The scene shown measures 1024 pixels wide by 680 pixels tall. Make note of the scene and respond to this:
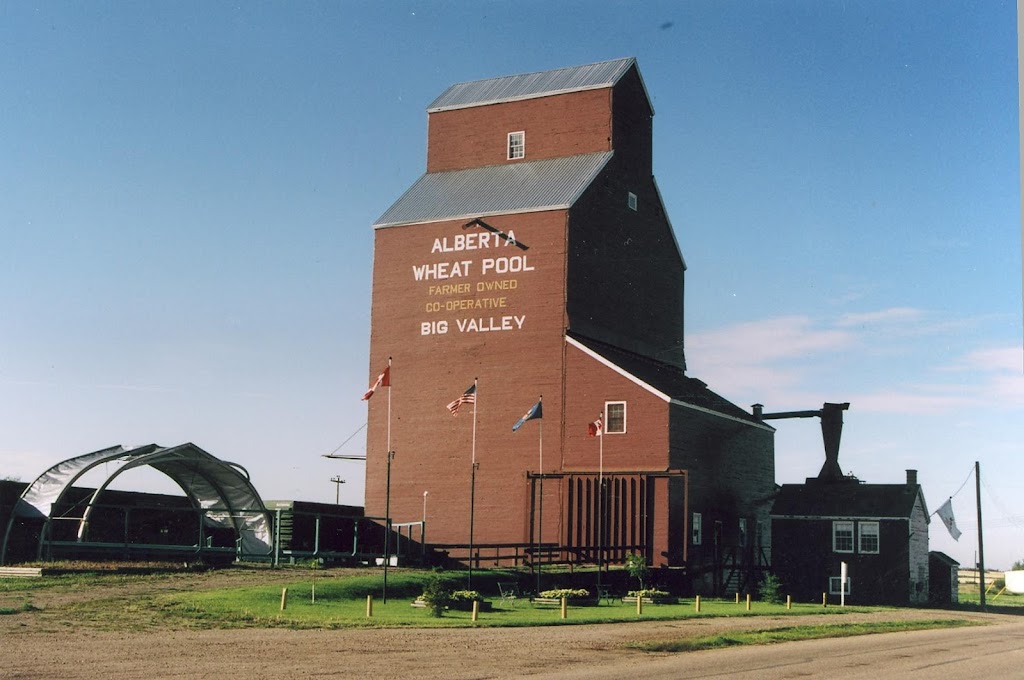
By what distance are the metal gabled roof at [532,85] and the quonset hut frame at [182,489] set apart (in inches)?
932

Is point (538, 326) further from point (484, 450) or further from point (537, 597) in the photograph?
point (537, 597)

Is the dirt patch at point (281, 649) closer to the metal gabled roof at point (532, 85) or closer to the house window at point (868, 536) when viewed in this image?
the house window at point (868, 536)

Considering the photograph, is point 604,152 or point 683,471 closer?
point 683,471

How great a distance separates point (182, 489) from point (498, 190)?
20187 mm

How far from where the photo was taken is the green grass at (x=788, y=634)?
26922mm

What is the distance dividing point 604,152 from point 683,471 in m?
16.6

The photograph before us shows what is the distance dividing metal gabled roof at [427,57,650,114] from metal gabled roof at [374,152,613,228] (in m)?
3.53

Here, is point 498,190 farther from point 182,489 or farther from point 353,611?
A: point 353,611

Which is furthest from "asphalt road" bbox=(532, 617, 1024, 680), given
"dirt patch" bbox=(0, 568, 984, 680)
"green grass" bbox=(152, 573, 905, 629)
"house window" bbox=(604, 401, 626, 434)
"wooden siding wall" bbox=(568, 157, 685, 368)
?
"wooden siding wall" bbox=(568, 157, 685, 368)

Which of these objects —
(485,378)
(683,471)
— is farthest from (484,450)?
(683,471)

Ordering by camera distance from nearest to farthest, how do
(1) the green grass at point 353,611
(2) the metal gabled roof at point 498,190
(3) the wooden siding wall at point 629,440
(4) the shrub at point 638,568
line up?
(1) the green grass at point 353,611 < (4) the shrub at point 638,568 < (3) the wooden siding wall at point 629,440 < (2) the metal gabled roof at point 498,190

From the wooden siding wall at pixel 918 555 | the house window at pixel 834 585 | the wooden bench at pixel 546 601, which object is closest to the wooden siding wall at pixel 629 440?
the house window at pixel 834 585

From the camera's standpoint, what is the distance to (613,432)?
5000 cm

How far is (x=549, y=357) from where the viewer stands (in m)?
51.6
